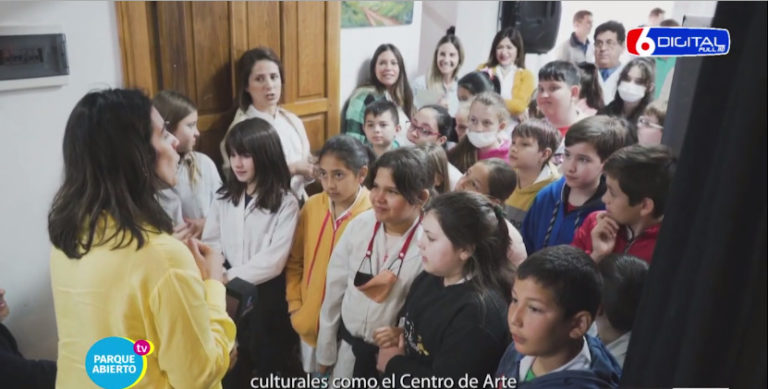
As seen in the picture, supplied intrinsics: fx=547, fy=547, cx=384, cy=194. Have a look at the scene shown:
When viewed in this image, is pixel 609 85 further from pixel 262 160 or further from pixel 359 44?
pixel 262 160

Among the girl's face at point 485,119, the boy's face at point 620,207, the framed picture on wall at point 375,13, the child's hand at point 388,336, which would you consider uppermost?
the framed picture on wall at point 375,13

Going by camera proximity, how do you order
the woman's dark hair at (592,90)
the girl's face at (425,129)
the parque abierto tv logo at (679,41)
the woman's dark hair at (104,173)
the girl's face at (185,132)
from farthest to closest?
the woman's dark hair at (592,90), the girl's face at (425,129), the girl's face at (185,132), the woman's dark hair at (104,173), the parque abierto tv logo at (679,41)

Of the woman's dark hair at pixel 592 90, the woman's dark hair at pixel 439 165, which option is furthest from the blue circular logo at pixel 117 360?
the woman's dark hair at pixel 592 90

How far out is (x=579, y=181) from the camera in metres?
0.98

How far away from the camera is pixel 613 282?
0.69m

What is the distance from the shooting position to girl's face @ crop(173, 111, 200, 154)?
1.18 m


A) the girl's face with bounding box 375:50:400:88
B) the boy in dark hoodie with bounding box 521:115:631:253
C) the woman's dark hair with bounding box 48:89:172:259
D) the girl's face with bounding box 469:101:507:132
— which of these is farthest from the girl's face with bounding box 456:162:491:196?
the girl's face with bounding box 375:50:400:88

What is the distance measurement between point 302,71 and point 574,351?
1233mm

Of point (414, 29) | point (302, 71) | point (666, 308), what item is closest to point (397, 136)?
point (302, 71)

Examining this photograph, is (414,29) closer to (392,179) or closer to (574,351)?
(392,179)

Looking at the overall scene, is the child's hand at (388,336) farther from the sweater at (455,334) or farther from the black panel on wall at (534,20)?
the black panel on wall at (534,20)

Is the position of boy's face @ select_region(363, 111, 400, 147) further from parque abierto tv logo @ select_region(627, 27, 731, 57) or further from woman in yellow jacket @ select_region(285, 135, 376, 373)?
parque abierto tv logo @ select_region(627, 27, 731, 57)

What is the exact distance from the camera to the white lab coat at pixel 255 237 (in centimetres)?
111

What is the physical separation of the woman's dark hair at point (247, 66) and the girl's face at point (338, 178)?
18.4 inches
